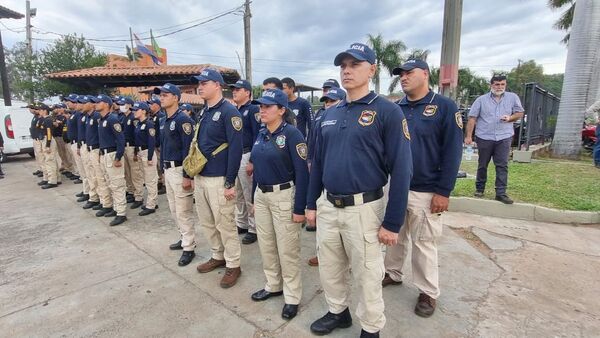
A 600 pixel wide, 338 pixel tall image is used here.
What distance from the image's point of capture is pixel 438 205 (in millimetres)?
2613

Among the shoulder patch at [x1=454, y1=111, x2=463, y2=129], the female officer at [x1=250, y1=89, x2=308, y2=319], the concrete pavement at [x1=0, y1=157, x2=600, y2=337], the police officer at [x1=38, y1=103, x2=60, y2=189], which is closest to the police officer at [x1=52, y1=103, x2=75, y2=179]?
the police officer at [x1=38, y1=103, x2=60, y2=189]

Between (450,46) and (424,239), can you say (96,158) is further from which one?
(450,46)

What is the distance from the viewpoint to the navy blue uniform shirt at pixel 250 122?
4414mm

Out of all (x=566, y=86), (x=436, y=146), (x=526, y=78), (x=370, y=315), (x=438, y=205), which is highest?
(x=526, y=78)

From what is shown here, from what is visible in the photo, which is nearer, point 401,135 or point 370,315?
point 401,135

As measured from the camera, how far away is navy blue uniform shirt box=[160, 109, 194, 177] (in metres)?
3.76

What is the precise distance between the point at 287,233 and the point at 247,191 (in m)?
1.86

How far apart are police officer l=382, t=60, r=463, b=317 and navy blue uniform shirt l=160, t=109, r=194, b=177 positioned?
93.2 inches

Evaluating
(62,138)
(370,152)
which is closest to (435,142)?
(370,152)

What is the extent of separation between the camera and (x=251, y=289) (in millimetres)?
3158

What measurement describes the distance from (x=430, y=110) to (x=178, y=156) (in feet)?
9.10

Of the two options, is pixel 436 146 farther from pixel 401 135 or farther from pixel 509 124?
pixel 509 124

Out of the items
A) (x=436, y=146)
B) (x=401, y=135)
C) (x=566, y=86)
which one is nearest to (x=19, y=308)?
(x=401, y=135)

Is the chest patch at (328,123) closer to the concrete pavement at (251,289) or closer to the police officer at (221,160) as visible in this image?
the police officer at (221,160)
